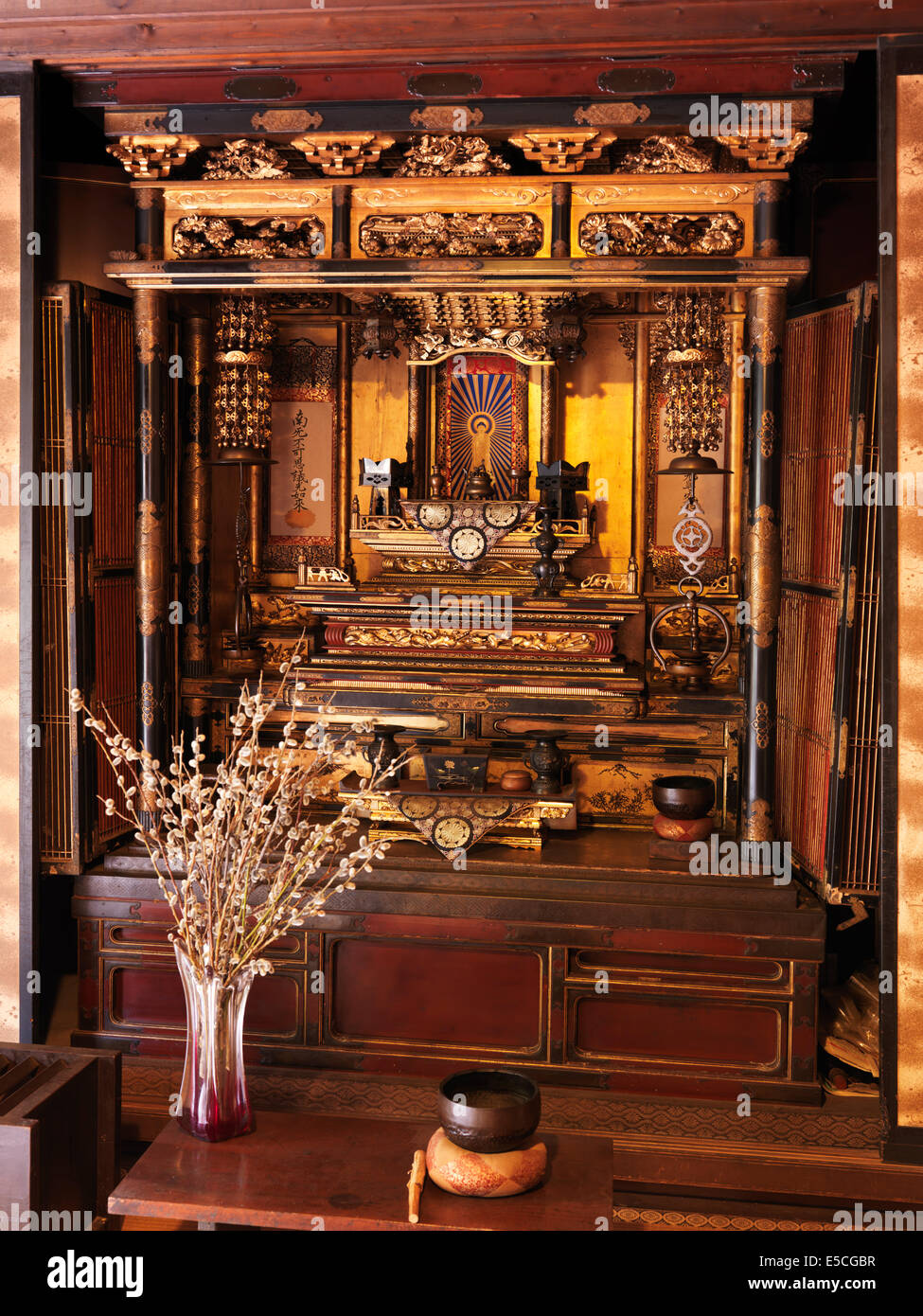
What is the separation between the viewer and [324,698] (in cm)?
430

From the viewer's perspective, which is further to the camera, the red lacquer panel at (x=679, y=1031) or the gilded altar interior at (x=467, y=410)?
the gilded altar interior at (x=467, y=410)

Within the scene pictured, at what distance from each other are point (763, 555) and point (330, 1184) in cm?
244

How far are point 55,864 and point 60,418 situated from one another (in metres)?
1.54

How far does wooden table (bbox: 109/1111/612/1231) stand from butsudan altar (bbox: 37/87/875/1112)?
1.29m

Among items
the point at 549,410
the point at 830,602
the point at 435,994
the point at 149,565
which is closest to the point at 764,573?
the point at 830,602

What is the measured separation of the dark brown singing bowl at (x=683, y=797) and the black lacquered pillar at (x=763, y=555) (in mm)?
154

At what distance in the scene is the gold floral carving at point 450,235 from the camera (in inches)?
152

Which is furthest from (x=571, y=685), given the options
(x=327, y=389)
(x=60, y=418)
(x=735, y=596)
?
(x=60, y=418)

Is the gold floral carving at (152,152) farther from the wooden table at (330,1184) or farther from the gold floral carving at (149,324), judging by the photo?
the wooden table at (330,1184)

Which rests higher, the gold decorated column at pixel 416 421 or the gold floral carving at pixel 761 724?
the gold decorated column at pixel 416 421

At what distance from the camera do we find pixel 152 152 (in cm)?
396

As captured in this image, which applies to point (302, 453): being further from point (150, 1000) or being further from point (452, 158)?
point (150, 1000)

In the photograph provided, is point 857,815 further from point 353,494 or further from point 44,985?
point 44,985

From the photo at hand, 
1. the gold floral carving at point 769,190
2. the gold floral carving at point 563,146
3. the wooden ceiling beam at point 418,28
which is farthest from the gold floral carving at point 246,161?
the gold floral carving at point 769,190
